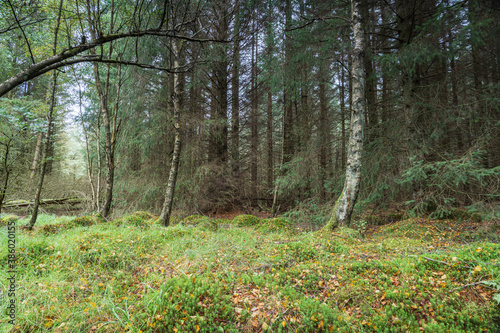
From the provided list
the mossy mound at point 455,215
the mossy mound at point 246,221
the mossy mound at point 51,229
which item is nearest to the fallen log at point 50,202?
the mossy mound at point 51,229

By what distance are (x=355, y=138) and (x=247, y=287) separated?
13.4ft

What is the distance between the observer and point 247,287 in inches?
100.0

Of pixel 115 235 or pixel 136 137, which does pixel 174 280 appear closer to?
pixel 115 235

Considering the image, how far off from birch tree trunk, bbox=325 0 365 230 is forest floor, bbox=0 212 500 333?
955mm

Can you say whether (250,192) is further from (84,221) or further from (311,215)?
(84,221)

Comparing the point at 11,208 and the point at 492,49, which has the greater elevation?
the point at 492,49

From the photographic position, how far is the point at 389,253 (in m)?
3.51

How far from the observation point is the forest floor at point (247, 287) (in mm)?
1964

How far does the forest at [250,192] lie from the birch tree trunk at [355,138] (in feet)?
0.13

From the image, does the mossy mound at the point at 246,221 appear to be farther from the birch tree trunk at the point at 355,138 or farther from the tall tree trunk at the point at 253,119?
the tall tree trunk at the point at 253,119

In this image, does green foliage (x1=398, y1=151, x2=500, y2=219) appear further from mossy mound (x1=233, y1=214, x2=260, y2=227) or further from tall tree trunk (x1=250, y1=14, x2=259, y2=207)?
tall tree trunk (x1=250, y1=14, x2=259, y2=207)

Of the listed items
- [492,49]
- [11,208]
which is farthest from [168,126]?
[492,49]

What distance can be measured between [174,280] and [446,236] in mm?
5633

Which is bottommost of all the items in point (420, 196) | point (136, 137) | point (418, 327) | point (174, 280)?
point (418, 327)
